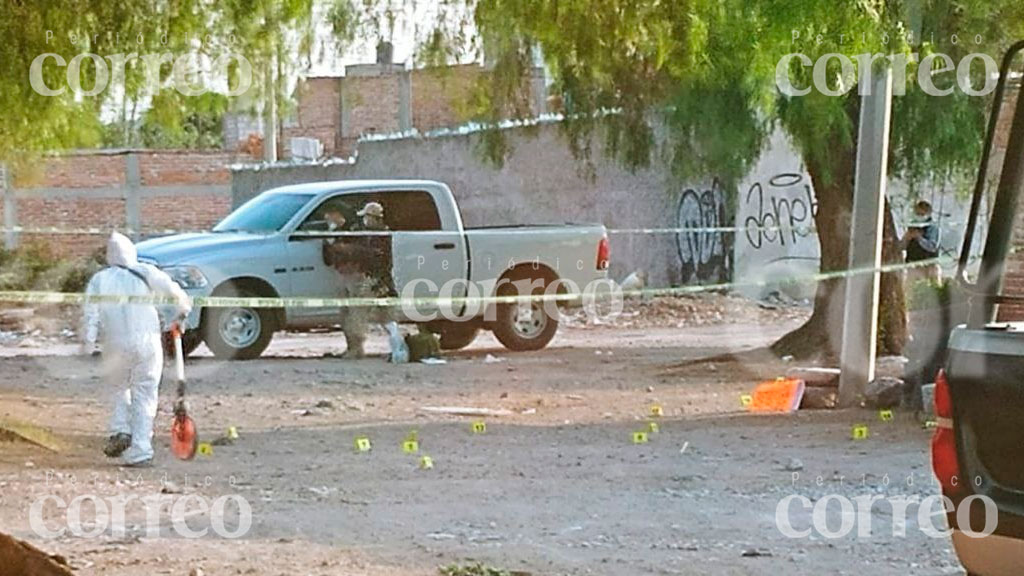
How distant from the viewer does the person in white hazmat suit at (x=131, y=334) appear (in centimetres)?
929

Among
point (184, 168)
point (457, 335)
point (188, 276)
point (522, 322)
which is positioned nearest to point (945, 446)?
point (188, 276)

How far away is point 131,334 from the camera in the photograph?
372 inches

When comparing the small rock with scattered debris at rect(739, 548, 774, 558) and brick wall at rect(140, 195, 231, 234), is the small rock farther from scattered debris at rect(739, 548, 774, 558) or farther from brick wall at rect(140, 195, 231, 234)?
brick wall at rect(140, 195, 231, 234)

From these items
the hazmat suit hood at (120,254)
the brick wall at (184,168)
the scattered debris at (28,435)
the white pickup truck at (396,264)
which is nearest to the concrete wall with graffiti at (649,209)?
the brick wall at (184,168)

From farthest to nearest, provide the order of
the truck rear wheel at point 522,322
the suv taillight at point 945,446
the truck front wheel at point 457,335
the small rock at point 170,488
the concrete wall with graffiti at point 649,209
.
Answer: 1. the concrete wall with graffiti at point 649,209
2. the truck front wheel at point 457,335
3. the truck rear wheel at point 522,322
4. the small rock at point 170,488
5. the suv taillight at point 945,446

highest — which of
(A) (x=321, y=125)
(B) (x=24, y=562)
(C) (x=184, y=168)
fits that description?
(A) (x=321, y=125)

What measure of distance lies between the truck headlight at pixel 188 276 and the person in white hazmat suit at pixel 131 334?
16.7 feet

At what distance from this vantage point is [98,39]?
8.02 metres

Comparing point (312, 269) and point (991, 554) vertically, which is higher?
point (991, 554)

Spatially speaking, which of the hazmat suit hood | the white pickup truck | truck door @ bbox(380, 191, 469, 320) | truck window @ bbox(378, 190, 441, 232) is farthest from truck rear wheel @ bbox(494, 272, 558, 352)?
the hazmat suit hood

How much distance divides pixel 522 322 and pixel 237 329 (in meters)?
3.16

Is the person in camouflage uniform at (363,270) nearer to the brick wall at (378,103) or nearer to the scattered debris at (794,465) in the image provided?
the brick wall at (378,103)

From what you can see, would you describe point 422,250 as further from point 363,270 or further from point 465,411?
point 465,411

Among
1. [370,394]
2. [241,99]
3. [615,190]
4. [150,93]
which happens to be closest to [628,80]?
[370,394]
